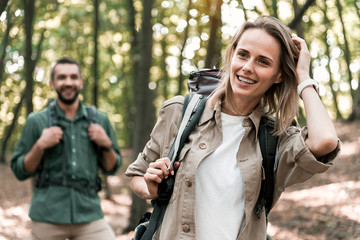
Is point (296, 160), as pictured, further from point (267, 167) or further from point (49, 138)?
point (49, 138)

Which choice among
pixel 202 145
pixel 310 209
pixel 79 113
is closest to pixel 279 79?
pixel 202 145

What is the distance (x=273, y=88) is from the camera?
267 centimetres

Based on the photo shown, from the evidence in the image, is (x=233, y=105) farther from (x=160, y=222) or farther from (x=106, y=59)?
(x=106, y=59)

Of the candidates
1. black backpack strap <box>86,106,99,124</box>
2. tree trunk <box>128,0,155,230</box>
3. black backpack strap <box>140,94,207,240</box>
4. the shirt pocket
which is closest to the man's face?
black backpack strap <box>86,106,99,124</box>

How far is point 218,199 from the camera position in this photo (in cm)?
235

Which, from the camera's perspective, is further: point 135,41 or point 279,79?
point 135,41

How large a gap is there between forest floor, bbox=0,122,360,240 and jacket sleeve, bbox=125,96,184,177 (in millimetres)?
6472

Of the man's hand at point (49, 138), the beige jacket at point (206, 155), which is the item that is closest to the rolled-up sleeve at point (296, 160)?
the beige jacket at point (206, 155)

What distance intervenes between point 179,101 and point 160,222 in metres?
0.70

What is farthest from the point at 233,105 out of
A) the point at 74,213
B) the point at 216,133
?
the point at 74,213

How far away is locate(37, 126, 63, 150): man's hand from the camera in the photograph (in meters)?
4.52

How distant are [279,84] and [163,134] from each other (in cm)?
78

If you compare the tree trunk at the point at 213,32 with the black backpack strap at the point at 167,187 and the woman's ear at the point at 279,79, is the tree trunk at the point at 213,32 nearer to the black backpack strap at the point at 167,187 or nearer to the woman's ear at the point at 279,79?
the woman's ear at the point at 279,79

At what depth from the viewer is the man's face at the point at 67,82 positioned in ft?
16.3
